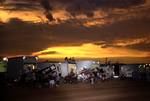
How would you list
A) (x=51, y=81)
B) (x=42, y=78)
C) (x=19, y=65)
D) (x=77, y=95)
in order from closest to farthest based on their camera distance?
(x=77, y=95) < (x=42, y=78) < (x=51, y=81) < (x=19, y=65)

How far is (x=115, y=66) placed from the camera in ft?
292

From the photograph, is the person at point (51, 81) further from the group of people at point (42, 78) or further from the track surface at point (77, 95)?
the track surface at point (77, 95)

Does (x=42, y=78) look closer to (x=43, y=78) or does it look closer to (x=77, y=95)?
(x=43, y=78)

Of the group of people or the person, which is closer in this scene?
the group of people

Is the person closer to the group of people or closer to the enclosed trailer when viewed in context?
the group of people

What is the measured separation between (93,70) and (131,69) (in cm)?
1982

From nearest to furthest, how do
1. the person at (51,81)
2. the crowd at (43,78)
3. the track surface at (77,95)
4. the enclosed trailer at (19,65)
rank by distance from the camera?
the track surface at (77,95) → the crowd at (43,78) → the person at (51,81) → the enclosed trailer at (19,65)

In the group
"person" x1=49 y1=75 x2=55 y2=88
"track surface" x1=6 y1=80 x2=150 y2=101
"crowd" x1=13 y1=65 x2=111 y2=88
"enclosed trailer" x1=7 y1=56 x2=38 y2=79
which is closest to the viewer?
"track surface" x1=6 y1=80 x2=150 y2=101

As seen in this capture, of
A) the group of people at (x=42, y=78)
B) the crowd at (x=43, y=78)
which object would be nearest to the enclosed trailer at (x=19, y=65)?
the crowd at (x=43, y=78)

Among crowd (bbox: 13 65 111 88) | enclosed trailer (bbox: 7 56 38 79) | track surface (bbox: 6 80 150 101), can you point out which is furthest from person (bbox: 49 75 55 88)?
track surface (bbox: 6 80 150 101)

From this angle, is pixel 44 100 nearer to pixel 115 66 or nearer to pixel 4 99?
pixel 4 99

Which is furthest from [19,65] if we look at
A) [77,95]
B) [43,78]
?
[77,95]

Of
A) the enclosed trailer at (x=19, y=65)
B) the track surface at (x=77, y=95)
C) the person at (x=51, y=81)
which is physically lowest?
the track surface at (x=77, y=95)

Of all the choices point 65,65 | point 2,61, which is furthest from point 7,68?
point 65,65
